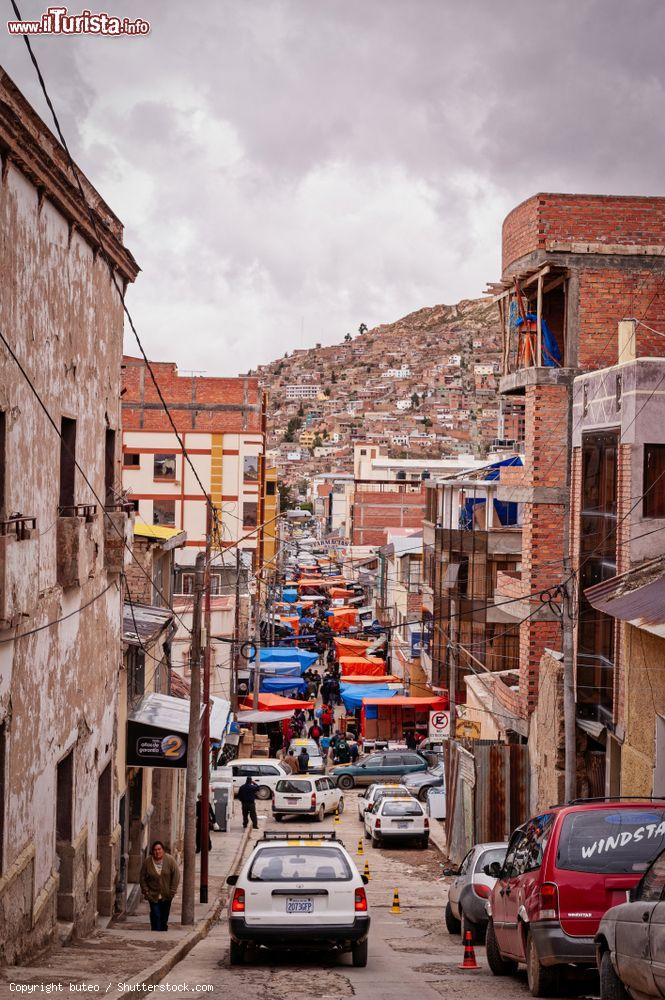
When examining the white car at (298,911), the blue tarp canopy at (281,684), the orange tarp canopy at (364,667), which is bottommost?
the blue tarp canopy at (281,684)

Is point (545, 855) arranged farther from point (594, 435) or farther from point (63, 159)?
point (594, 435)

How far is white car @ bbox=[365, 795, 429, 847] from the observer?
29719 millimetres

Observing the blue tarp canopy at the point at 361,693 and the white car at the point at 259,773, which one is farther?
the blue tarp canopy at the point at 361,693

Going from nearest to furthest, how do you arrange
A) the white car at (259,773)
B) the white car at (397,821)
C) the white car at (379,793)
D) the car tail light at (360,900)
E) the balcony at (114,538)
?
the car tail light at (360,900) → the balcony at (114,538) → the white car at (397,821) → the white car at (379,793) → the white car at (259,773)

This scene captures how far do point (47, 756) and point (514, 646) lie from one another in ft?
96.8

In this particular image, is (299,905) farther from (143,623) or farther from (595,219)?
(595,219)

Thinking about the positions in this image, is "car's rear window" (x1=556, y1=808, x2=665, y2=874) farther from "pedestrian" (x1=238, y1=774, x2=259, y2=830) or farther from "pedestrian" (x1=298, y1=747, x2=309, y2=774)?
"pedestrian" (x1=298, y1=747, x2=309, y2=774)

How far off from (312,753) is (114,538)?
2659cm

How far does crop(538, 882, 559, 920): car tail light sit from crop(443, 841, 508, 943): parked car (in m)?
5.32

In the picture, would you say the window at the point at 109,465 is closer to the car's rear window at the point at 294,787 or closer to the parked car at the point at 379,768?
the car's rear window at the point at 294,787

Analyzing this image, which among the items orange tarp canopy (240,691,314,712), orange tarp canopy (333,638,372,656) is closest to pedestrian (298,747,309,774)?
orange tarp canopy (240,691,314,712)

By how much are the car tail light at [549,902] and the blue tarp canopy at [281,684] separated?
41.8 metres

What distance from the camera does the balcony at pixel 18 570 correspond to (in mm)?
10461

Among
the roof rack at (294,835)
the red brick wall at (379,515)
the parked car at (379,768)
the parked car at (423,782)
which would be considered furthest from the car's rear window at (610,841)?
the red brick wall at (379,515)
